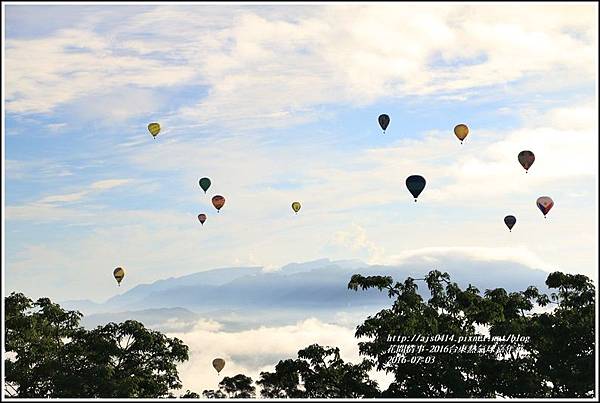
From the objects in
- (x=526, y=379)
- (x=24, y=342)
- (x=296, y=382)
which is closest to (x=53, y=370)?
(x=24, y=342)

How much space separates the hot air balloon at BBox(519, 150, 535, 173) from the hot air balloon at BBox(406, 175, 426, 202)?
5405 millimetres

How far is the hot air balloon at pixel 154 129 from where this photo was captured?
52.3m

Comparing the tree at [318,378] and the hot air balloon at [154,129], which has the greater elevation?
the hot air balloon at [154,129]

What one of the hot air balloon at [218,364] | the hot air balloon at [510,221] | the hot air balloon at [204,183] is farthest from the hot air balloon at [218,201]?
the hot air balloon at [510,221]

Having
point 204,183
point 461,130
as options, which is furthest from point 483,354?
point 204,183

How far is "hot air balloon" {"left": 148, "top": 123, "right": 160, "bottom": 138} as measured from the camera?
5233 cm

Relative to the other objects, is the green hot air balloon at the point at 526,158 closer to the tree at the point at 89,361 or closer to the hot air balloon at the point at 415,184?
the hot air balloon at the point at 415,184

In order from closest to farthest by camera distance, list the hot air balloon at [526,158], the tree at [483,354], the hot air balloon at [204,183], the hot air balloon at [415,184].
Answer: the tree at [483,354] → the hot air balloon at [415,184] → the hot air balloon at [526,158] → the hot air balloon at [204,183]

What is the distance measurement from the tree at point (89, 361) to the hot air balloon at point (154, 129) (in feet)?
53.2

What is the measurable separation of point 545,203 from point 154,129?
75.5ft

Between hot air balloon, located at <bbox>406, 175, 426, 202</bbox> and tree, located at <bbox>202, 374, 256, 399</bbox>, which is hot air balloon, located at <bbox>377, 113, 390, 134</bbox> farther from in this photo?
tree, located at <bbox>202, 374, 256, 399</bbox>

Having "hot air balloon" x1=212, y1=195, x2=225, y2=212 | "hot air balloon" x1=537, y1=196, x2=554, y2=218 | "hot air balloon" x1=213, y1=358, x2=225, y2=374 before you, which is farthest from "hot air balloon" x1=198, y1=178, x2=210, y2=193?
"hot air balloon" x1=537, y1=196, x2=554, y2=218

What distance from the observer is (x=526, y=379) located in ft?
100.0

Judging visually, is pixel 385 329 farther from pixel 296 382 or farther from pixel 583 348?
pixel 583 348
